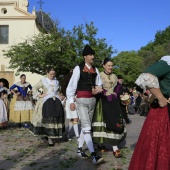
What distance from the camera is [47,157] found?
6430mm

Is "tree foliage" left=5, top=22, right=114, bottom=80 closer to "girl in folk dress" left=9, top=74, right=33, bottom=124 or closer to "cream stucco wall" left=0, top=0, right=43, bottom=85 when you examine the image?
"cream stucco wall" left=0, top=0, right=43, bottom=85

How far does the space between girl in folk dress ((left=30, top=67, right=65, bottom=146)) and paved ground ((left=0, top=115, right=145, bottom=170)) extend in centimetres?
31

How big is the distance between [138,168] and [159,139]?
0.39 m

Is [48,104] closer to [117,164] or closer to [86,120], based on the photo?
[86,120]

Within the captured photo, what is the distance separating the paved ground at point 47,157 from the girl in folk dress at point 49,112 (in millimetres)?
307

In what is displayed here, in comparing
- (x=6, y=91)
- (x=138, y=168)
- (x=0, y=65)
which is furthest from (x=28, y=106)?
(x=0, y=65)

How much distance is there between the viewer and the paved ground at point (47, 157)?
219 inches

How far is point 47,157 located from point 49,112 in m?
1.61

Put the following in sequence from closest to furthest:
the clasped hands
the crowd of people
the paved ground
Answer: the crowd of people < the paved ground < the clasped hands

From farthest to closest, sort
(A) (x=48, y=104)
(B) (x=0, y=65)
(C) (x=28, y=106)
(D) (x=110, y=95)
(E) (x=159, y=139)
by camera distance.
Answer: (B) (x=0, y=65) < (C) (x=28, y=106) < (A) (x=48, y=104) < (D) (x=110, y=95) < (E) (x=159, y=139)

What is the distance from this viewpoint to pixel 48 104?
7930 millimetres

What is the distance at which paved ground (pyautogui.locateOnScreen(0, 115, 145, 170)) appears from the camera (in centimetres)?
557

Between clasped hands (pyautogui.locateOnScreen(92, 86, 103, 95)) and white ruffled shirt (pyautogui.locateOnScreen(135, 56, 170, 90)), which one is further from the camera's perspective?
clasped hands (pyautogui.locateOnScreen(92, 86, 103, 95))

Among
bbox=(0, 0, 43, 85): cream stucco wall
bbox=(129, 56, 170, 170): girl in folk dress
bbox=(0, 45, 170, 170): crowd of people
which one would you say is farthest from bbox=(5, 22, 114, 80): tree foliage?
bbox=(129, 56, 170, 170): girl in folk dress
